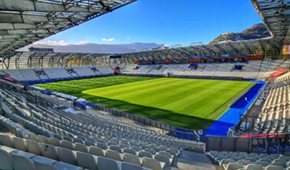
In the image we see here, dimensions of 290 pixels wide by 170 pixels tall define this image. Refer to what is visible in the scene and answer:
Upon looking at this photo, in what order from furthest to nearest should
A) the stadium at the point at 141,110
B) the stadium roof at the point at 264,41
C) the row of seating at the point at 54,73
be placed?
the row of seating at the point at 54,73, the stadium roof at the point at 264,41, the stadium at the point at 141,110

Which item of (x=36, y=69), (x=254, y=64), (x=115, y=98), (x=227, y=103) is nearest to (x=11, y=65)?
(x=36, y=69)

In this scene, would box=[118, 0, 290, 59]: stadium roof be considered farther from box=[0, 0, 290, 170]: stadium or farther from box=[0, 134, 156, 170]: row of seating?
box=[0, 134, 156, 170]: row of seating

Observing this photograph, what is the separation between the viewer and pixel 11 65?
5369cm

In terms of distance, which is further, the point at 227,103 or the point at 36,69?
the point at 36,69

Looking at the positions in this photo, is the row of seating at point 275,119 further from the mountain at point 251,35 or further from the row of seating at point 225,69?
the mountain at point 251,35

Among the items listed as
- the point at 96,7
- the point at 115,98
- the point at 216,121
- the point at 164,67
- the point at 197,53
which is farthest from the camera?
the point at 164,67

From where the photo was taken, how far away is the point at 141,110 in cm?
2242

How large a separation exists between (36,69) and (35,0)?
5961 centimetres

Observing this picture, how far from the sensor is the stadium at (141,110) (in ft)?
14.6

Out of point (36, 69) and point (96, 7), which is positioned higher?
point (96, 7)

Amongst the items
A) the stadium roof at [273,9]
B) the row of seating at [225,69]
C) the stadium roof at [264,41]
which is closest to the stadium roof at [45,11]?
the stadium roof at [273,9]

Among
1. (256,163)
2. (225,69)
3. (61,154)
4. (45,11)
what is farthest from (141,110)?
(225,69)

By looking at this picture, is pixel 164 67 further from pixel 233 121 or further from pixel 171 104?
pixel 233 121

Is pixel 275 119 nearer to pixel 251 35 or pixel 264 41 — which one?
pixel 264 41
